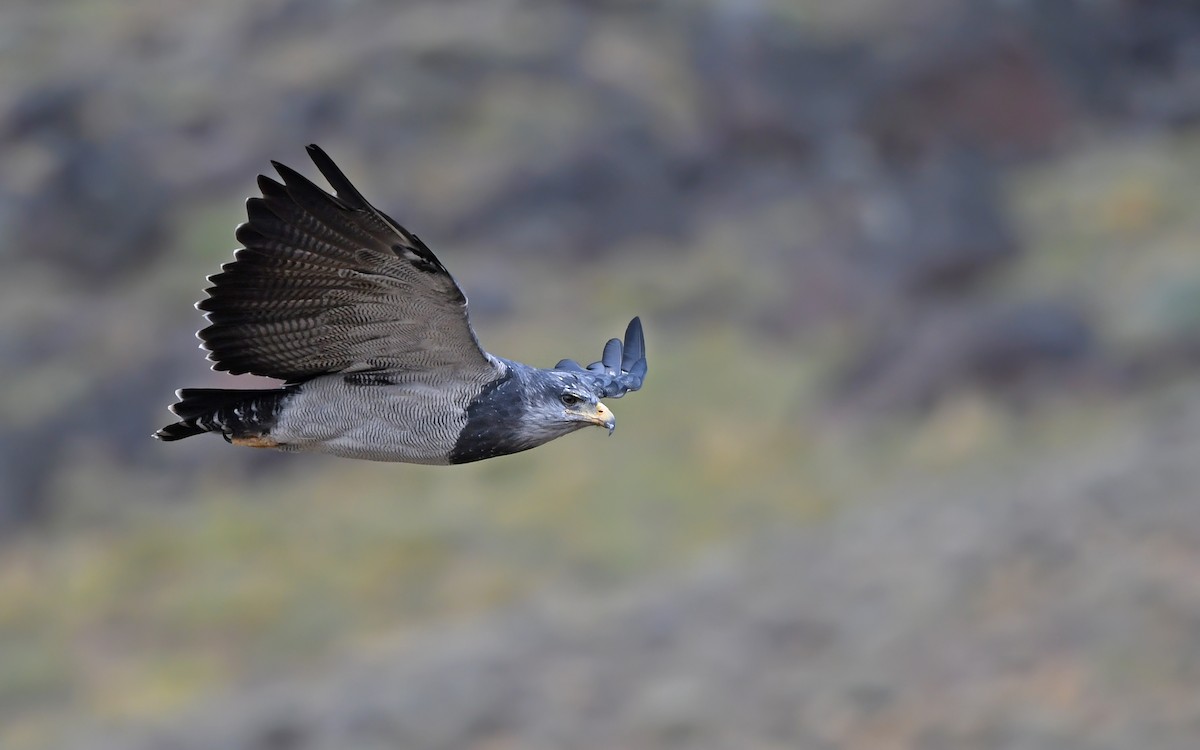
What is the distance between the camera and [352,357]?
10586 mm

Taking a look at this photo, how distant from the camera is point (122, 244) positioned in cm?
4503

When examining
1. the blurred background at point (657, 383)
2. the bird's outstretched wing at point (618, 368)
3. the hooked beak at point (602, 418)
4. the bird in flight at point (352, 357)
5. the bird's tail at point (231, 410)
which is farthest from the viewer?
the blurred background at point (657, 383)

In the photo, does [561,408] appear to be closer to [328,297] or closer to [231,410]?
[328,297]

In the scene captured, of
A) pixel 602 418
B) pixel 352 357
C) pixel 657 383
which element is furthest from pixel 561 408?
→ pixel 657 383

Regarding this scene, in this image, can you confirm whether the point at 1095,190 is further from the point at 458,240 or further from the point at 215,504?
the point at 215,504

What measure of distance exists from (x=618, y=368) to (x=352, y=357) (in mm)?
3022

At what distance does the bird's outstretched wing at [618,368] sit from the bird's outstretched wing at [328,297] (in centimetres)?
152

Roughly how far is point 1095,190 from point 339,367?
1549 inches

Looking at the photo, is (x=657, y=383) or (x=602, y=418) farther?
(x=657, y=383)

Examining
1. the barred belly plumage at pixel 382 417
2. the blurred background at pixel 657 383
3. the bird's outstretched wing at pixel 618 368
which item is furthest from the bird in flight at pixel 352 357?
the blurred background at pixel 657 383

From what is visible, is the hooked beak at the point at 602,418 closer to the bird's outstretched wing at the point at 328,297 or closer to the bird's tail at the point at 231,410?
the bird's outstretched wing at the point at 328,297

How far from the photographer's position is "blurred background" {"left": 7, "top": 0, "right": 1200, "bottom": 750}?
32.2 metres

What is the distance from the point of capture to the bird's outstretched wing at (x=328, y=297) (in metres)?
9.88

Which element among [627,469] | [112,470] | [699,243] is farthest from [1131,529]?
[112,470]
